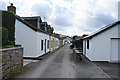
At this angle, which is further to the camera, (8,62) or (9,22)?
(9,22)

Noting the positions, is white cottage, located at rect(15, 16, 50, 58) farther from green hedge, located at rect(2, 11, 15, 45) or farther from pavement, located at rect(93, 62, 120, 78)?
pavement, located at rect(93, 62, 120, 78)

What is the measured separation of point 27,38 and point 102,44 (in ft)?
32.2

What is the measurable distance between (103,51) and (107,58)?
97 cm

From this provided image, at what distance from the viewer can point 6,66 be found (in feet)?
16.5

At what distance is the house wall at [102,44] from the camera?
390 inches

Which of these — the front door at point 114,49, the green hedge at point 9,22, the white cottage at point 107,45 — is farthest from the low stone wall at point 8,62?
the front door at point 114,49

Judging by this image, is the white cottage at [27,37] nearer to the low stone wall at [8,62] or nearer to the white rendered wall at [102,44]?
the low stone wall at [8,62]

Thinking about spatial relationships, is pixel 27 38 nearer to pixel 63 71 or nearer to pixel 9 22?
pixel 9 22

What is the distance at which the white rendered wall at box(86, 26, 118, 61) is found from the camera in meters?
9.91

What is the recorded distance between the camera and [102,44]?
32.9ft

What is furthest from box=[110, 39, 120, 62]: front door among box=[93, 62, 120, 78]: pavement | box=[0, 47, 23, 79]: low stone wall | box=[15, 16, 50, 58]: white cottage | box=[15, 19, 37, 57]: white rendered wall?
box=[0, 47, 23, 79]: low stone wall

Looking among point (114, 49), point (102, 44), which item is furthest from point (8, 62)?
point (114, 49)

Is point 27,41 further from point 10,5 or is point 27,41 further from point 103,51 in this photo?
point 103,51

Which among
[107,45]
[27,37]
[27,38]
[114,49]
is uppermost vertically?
[27,37]
